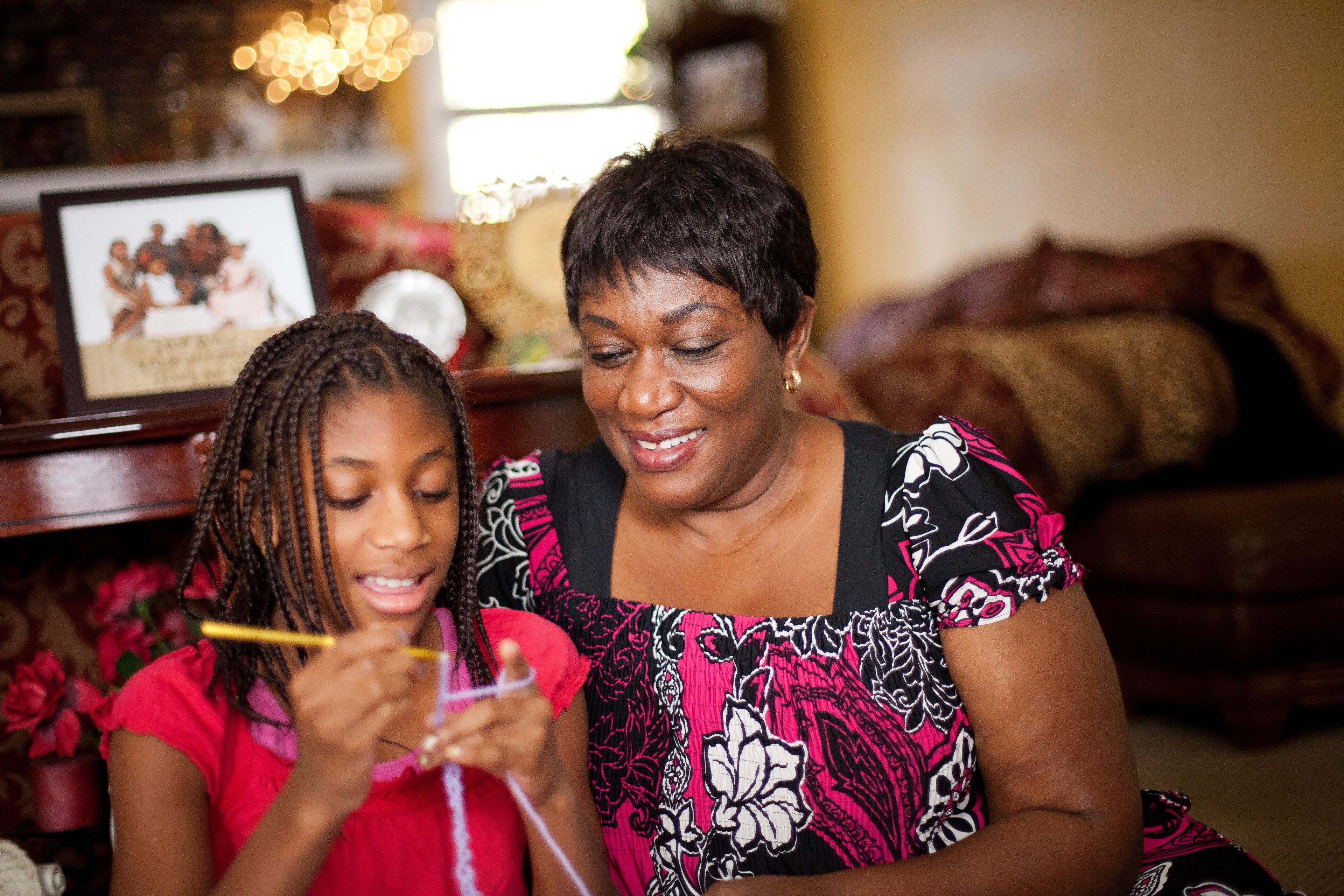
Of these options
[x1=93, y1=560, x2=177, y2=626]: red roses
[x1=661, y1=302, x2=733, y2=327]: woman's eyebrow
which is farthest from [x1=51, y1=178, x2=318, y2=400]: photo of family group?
[x1=661, y1=302, x2=733, y2=327]: woman's eyebrow

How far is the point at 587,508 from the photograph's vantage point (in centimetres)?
150

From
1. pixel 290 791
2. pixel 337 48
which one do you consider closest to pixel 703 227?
pixel 290 791

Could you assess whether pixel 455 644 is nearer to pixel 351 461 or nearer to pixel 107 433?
pixel 351 461

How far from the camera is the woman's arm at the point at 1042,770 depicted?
3.65 ft

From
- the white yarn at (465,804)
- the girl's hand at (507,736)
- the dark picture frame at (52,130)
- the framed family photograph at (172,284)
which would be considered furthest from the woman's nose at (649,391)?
the dark picture frame at (52,130)

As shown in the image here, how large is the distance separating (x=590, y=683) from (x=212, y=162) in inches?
246

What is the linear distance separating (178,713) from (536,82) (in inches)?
260

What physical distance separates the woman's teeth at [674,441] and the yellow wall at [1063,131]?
279 cm

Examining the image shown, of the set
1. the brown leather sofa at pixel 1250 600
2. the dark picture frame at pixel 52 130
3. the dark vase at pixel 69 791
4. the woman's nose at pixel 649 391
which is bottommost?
the brown leather sofa at pixel 1250 600

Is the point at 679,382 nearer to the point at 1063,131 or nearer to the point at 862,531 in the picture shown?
the point at 862,531

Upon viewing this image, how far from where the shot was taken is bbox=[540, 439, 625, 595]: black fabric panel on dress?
1.45 metres

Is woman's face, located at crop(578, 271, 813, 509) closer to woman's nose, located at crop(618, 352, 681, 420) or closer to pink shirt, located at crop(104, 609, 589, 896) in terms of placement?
woman's nose, located at crop(618, 352, 681, 420)

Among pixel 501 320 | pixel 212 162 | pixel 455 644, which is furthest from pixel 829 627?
pixel 212 162

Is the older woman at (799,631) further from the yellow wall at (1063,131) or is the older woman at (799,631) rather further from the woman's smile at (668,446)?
the yellow wall at (1063,131)
